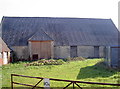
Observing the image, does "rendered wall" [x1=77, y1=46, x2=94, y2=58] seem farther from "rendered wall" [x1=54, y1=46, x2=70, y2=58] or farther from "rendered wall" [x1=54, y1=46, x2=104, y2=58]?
"rendered wall" [x1=54, y1=46, x2=70, y2=58]

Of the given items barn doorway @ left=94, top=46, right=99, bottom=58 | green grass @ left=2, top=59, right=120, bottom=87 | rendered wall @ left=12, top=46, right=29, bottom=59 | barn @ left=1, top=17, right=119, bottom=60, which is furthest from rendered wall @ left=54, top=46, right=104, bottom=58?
green grass @ left=2, top=59, right=120, bottom=87

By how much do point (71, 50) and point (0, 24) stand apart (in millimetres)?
14052

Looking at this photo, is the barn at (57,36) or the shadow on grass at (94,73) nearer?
the shadow on grass at (94,73)

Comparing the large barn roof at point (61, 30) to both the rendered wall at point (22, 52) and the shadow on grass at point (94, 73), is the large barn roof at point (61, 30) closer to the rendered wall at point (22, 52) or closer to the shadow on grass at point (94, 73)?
the rendered wall at point (22, 52)

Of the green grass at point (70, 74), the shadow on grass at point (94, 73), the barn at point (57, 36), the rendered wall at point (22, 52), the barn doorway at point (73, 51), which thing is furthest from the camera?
the barn doorway at point (73, 51)

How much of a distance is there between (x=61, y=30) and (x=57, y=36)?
2.08m

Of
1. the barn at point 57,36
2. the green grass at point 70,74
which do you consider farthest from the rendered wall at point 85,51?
the green grass at point 70,74

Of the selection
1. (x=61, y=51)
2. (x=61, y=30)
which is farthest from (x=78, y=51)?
(x=61, y=30)

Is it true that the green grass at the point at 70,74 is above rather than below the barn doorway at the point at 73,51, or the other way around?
below

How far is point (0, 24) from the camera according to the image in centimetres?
2834

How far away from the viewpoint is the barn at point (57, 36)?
2417 cm

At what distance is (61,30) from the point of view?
28.2m

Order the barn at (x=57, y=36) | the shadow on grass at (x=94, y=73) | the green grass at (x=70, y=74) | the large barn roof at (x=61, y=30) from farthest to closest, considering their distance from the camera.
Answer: the large barn roof at (x=61, y=30)
the barn at (x=57, y=36)
the shadow on grass at (x=94, y=73)
the green grass at (x=70, y=74)

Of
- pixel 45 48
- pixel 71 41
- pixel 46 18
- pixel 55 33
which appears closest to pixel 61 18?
pixel 46 18
